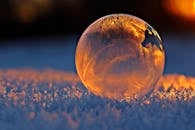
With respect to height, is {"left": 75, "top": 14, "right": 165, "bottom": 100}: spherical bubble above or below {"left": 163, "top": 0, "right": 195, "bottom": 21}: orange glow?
below

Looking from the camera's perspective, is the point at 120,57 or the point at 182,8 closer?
the point at 120,57

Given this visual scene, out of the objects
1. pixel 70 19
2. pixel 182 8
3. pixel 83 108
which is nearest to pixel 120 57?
pixel 83 108

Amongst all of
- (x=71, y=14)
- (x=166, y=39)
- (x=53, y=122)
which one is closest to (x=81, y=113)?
(x=53, y=122)

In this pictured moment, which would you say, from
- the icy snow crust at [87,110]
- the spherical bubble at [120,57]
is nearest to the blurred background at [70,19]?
the icy snow crust at [87,110]

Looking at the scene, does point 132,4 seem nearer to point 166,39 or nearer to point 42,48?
point 166,39

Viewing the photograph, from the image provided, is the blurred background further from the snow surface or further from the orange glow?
the snow surface

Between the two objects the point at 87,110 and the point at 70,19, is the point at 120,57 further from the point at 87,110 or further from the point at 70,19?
the point at 70,19

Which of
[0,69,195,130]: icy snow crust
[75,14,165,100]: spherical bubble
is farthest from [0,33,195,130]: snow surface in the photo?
[75,14,165,100]: spherical bubble
